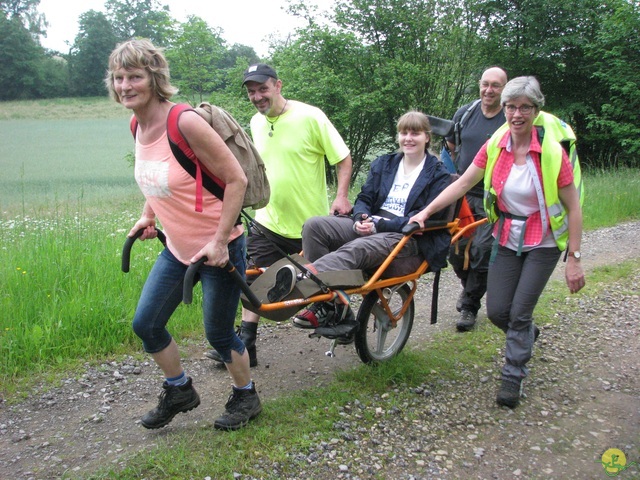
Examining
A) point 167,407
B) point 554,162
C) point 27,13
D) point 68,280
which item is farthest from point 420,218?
point 27,13

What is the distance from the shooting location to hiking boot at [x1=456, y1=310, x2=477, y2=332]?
5195 mm

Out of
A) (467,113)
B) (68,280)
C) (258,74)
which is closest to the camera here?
(258,74)

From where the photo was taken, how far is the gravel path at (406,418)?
124 inches

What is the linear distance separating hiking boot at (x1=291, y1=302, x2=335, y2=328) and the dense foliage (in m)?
11.1

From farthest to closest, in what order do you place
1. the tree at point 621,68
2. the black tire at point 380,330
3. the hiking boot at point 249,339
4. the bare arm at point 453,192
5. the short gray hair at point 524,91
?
the tree at point 621,68, the hiking boot at point 249,339, the black tire at point 380,330, the bare arm at point 453,192, the short gray hair at point 524,91

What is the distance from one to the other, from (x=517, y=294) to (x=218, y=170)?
84.2 inches

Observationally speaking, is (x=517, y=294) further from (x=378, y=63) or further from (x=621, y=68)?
(x=621, y=68)

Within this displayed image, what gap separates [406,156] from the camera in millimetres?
4336

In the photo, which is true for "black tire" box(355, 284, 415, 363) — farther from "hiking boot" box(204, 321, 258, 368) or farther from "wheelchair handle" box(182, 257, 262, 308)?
"wheelchair handle" box(182, 257, 262, 308)

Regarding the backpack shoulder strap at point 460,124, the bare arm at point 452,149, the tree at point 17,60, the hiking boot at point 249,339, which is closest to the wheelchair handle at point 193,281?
the hiking boot at point 249,339

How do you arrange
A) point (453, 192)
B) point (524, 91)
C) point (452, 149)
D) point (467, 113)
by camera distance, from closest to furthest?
point (524, 91), point (453, 192), point (467, 113), point (452, 149)

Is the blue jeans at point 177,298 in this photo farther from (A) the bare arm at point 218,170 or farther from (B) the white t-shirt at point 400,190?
(B) the white t-shirt at point 400,190

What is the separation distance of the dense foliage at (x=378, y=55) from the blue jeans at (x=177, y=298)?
1165 centimetres

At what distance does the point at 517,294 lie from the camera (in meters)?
3.83
